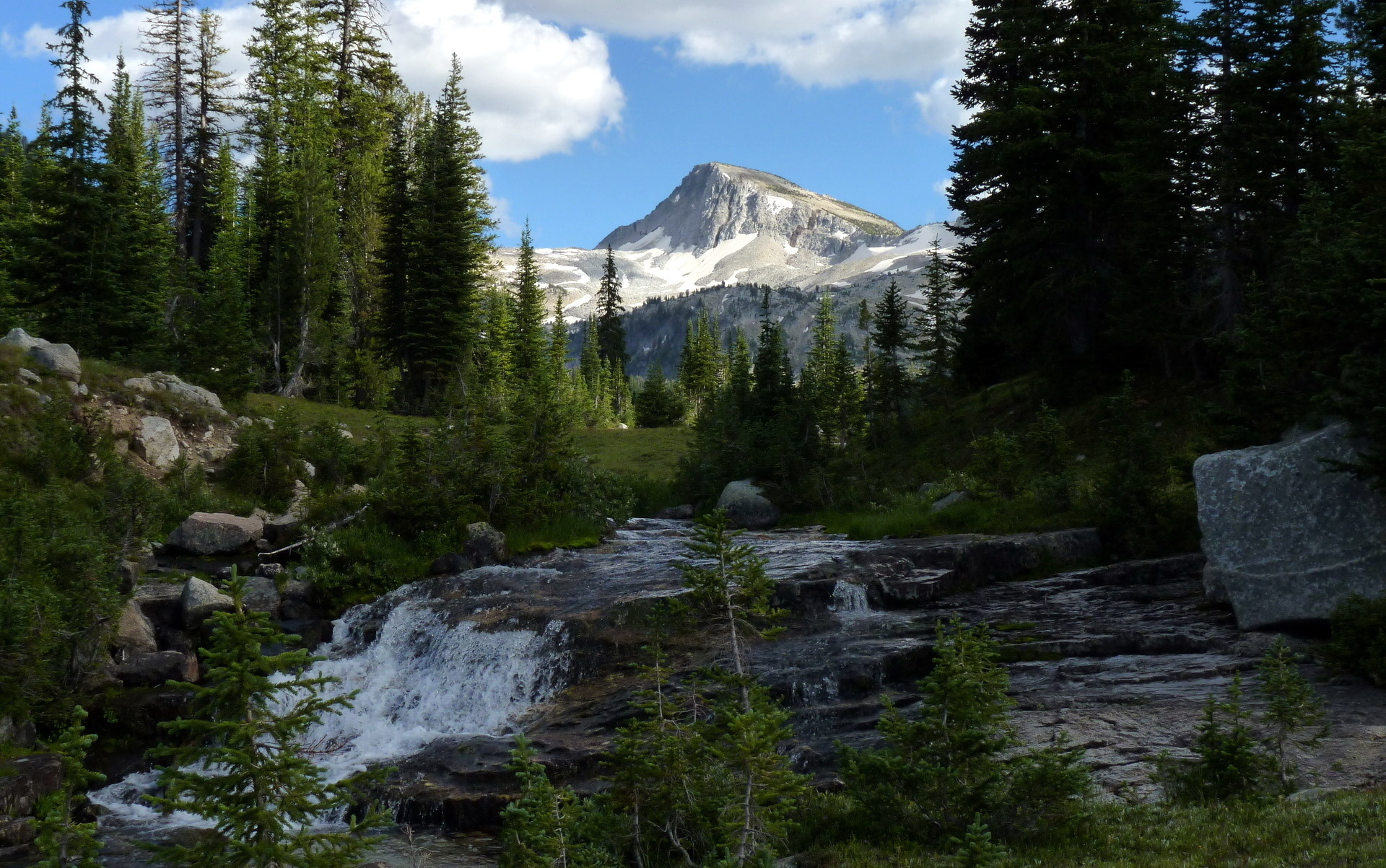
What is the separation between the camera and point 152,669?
49.1ft

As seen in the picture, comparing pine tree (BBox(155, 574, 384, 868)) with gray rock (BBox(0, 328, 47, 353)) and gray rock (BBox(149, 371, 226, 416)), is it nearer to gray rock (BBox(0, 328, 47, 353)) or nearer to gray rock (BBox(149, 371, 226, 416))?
gray rock (BBox(0, 328, 47, 353))

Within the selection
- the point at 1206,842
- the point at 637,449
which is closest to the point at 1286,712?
the point at 1206,842

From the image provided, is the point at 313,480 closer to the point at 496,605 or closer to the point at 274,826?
the point at 496,605

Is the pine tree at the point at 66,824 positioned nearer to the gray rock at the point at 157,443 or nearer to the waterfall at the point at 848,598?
the waterfall at the point at 848,598

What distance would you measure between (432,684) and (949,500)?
54.2 feet

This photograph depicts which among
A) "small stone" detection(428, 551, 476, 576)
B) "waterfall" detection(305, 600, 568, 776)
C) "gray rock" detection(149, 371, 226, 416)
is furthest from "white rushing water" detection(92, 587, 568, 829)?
"gray rock" detection(149, 371, 226, 416)

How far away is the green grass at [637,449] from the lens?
1697 inches

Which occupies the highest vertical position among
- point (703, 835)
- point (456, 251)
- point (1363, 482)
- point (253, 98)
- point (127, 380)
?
point (253, 98)

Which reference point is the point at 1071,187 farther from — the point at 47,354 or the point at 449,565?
the point at 47,354

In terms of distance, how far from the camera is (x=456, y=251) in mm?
43031

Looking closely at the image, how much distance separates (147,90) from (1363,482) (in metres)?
56.7

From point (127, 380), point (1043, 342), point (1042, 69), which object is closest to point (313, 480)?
point (127, 380)

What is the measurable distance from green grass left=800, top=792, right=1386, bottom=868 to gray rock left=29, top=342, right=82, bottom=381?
25468 millimetres

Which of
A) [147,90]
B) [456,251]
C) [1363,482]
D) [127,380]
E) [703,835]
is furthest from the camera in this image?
[147,90]
